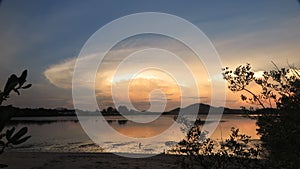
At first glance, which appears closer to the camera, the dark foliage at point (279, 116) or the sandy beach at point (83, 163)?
the dark foliage at point (279, 116)

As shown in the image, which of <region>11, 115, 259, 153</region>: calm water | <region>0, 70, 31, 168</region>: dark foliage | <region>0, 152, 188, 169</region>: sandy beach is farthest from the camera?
<region>11, 115, 259, 153</region>: calm water

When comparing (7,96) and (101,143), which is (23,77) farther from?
(101,143)

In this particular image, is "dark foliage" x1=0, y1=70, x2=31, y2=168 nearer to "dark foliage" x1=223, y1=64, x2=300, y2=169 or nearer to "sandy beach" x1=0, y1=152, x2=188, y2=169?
"dark foliage" x1=223, y1=64, x2=300, y2=169

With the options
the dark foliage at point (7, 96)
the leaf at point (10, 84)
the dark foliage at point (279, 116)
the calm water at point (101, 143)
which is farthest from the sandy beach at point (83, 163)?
the leaf at point (10, 84)

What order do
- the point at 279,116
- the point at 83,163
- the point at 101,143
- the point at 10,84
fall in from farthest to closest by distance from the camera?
1. the point at 101,143
2. the point at 83,163
3. the point at 279,116
4. the point at 10,84

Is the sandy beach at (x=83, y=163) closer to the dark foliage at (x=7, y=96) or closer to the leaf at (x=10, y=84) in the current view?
the dark foliage at (x=7, y=96)

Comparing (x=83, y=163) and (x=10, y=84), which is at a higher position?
(x=10, y=84)

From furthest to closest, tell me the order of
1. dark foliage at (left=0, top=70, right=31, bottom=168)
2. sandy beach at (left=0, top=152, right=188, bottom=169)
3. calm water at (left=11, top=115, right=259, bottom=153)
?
calm water at (left=11, top=115, right=259, bottom=153) < sandy beach at (left=0, top=152, right=188, bottom=169) < dark foliage at (left=0, top=70, right=31, bottom=168)

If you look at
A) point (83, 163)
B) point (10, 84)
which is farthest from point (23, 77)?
point (83, 163)

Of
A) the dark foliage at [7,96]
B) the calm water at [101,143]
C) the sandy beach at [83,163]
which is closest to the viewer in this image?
the dark foliage at [7,96]

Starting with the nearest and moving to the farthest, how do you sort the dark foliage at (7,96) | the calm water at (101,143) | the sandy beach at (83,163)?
1. the dark foliage at (7,96)
2. the sandy beach at (83,163)
3. the calm water at (101,143)

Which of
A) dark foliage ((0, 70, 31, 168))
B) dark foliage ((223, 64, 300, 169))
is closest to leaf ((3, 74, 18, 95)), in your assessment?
dark foliage ((0, 70, 31, 168))

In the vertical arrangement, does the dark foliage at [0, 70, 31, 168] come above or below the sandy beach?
above

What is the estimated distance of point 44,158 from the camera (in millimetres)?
16312
